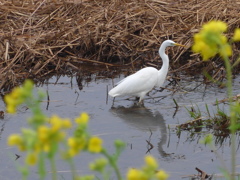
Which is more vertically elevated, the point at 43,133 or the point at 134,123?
the point at 43,133

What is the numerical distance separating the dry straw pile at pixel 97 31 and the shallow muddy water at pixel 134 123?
532 mm

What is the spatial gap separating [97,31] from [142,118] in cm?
236

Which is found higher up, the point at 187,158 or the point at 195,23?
the point at 195,23

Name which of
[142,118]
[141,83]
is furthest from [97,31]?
[142,118]

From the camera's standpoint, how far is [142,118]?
6012 millimetres

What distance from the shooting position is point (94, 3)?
29.8 feet

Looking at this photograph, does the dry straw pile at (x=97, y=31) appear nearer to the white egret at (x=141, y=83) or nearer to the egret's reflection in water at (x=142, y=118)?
the white egret at (x=141, y=83)

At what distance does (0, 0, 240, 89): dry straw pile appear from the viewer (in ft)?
25.1

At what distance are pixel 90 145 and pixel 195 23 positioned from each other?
707cm

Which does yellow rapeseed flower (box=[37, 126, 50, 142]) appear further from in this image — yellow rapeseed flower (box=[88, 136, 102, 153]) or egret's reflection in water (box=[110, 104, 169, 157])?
egret's reflection in water (box=[110, 104, 169, 157])

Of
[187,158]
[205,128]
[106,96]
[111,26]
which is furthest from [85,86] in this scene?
[187,158]

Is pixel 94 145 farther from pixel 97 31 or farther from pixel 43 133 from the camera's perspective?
pixel 97 31

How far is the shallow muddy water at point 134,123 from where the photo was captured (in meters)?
4.65

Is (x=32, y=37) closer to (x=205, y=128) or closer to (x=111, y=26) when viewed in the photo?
(x=111, y=26)
